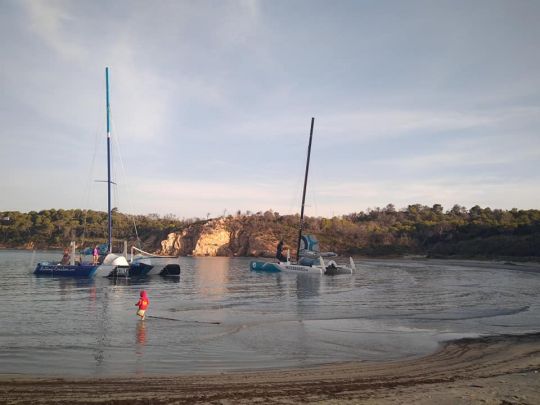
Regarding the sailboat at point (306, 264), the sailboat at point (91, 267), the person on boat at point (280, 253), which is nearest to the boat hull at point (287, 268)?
the sailboat at point (306, 264)

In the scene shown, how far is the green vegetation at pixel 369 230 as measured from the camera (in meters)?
93.6

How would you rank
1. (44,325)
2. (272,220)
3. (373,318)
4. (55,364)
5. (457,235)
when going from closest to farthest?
(55,364) → (44,325) → (373,318) → (457,235) → (272,220)

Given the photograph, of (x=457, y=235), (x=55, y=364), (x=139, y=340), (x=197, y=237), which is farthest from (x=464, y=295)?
(x=197, y=237)

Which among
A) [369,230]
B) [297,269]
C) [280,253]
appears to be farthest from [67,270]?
[369,230]

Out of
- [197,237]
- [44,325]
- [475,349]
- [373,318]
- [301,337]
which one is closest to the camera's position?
[475,349]

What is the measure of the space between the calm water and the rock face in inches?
3952

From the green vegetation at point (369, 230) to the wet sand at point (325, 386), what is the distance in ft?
253

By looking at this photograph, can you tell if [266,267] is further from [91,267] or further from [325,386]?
[325,386]

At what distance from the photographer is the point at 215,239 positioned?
134m

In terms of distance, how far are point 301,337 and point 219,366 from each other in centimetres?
A: 471

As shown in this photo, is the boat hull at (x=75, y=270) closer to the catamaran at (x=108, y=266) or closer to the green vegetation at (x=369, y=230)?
the catamaran at (x=108, y=266)

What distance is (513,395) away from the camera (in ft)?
26.9

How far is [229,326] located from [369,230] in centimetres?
12274

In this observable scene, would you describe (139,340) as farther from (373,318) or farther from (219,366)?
(373,318)
